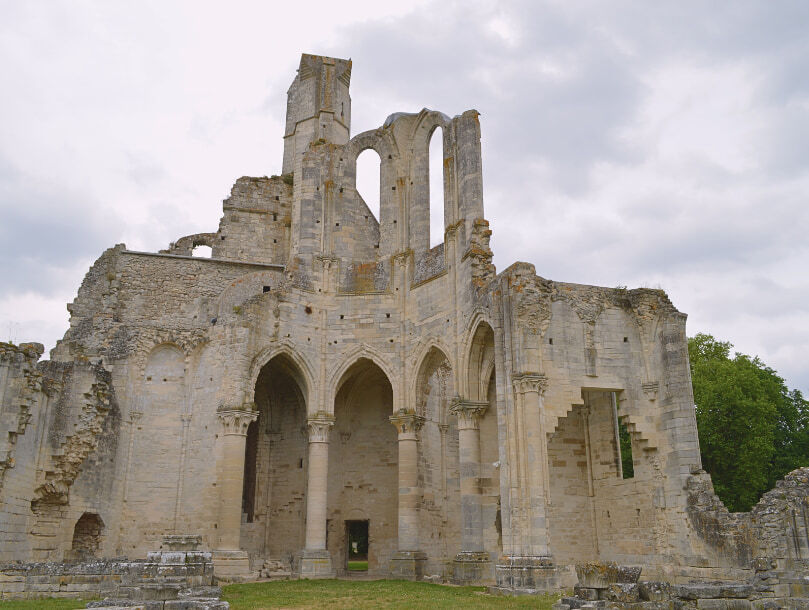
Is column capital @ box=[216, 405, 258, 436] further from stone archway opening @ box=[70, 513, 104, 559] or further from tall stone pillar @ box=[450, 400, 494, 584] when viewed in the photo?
tall stone pillar @ box=[450, 400, 494, 584]

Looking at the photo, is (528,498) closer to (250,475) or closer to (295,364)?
(295,364)

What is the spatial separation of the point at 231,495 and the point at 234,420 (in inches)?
73.7

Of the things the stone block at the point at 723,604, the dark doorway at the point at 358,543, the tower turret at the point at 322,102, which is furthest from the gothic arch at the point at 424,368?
the dark doorway at the point at 358,543

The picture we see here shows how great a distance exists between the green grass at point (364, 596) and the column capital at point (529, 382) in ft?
13.4

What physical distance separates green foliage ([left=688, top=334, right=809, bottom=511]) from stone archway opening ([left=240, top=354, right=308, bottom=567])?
549 inches

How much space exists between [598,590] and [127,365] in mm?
14798

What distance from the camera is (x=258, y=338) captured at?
65.3ft

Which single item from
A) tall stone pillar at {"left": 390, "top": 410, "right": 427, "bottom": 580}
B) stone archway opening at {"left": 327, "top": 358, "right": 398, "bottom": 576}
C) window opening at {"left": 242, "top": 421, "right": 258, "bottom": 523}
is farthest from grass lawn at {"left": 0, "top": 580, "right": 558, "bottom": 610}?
window opening at {"left": 242, "top": 421, "right": 258, "bottom": 523}

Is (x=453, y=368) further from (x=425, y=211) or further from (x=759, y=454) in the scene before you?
(x=759, y=454)

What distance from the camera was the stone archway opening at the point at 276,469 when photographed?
21.9 m

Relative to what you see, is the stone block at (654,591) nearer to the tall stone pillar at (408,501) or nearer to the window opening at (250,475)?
the tall stone pillar at (408,501)

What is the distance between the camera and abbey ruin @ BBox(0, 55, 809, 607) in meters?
15.4

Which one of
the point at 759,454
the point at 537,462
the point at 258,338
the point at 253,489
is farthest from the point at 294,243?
the point at 759,454

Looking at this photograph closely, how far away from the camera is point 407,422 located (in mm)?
19844
